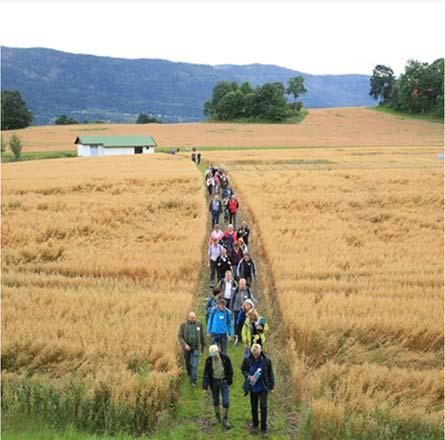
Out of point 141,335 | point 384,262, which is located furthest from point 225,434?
point 384,262

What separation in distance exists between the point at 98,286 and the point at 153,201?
1415 cm

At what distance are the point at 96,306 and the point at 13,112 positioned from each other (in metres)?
123

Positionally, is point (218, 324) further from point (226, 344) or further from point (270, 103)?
point (270, 103)

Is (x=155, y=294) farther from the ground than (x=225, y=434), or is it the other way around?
(x=155, y=294)

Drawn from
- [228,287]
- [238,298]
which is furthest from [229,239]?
[238,298]

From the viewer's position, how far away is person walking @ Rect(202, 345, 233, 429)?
25.4 ft

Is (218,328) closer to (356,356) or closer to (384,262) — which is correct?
(356,356)

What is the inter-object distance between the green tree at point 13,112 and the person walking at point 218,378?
406 feet

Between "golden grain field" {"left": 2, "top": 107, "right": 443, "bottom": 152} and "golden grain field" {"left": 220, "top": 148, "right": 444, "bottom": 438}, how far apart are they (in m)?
58.6

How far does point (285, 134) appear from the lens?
98.6 meters

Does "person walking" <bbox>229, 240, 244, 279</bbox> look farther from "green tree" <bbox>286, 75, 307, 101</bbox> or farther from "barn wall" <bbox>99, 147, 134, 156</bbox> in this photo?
"green tree" <bbox>286, 75, 307, 101</bbox>

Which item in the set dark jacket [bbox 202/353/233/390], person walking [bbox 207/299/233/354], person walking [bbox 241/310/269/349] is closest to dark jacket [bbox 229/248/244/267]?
person walking [bbox 207/299/233/354]

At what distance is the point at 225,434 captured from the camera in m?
7.44

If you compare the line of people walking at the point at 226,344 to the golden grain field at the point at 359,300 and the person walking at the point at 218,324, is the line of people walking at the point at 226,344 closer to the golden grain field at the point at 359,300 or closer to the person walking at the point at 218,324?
the person walking at the point at 218,324
